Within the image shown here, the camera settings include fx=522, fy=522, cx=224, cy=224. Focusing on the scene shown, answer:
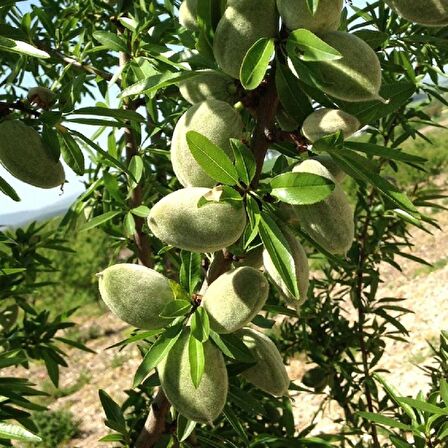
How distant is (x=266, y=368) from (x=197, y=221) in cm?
25

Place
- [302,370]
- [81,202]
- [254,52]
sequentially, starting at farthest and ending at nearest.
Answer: [302,370] < [81,202] < [254,52]

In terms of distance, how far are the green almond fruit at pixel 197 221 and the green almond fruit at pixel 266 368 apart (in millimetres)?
200

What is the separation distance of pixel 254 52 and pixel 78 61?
2.43ft

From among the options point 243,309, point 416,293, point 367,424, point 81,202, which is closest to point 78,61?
point 81,202

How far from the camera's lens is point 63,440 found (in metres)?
3.93

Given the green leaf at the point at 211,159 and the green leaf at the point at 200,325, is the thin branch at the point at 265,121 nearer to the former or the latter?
the green leaf at the point at 211,159

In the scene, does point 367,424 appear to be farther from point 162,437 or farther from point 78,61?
point 78,61

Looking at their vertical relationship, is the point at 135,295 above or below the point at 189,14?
below

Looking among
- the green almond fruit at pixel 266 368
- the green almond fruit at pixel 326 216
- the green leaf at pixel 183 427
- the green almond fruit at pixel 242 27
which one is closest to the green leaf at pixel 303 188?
the green almond fruit at pixel 326 216

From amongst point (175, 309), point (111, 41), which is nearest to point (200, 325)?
point (175, 309)

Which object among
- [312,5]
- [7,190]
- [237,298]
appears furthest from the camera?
[7,190]

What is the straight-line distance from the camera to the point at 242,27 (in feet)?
1.58

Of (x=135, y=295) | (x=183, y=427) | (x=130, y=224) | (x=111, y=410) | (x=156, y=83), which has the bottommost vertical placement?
(x=111, y=410)

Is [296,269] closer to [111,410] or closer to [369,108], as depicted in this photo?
[369,108]
